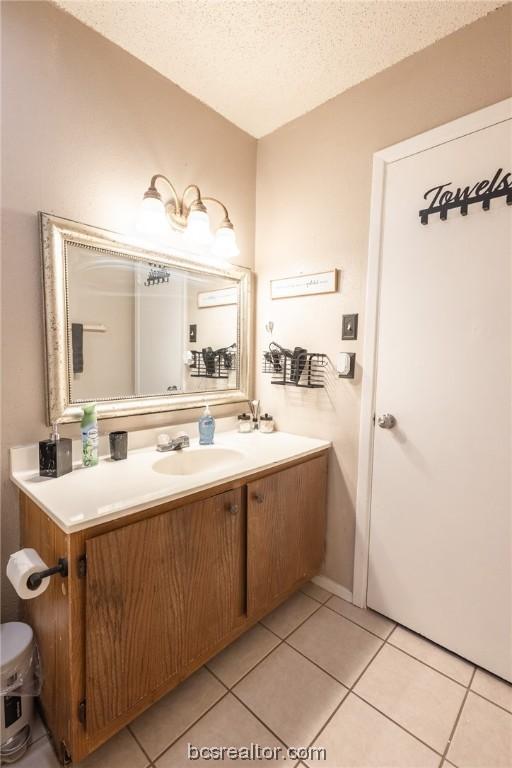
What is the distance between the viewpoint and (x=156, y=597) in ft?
3.47

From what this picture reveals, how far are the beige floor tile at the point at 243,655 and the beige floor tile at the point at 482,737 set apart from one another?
675 mm

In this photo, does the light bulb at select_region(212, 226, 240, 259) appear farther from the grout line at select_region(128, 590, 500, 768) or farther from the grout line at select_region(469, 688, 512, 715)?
the grout line at select_region(469, 688, 512, 715)

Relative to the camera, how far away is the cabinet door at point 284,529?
1371mm

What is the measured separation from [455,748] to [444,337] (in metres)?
1.35

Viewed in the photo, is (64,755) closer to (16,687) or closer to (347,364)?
(16,687)

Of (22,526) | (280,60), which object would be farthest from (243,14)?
(22,526)

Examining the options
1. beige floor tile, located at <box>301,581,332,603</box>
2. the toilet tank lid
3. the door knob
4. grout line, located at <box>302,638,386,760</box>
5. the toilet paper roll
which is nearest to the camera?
the toilet paper roll

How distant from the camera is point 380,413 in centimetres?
155

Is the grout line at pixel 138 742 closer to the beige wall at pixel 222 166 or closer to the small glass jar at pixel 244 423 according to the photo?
the beige wall at pixel 222 166

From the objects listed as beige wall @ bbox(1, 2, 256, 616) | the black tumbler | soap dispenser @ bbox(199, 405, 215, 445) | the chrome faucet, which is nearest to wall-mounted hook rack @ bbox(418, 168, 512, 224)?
beige wall @ bbox(1, 2, 256, 616)

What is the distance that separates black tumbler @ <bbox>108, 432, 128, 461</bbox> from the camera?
137 cm

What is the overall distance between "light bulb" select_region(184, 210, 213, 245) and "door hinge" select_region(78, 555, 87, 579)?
136 cm

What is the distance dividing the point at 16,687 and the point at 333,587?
1.34 metres

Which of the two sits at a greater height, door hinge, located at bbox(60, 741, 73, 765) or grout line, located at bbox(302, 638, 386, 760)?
door hinge, located at bbox(60, 741, 73, 765)
